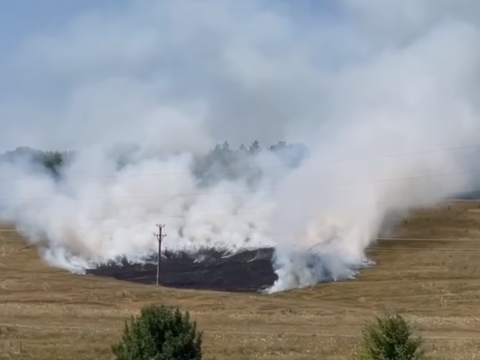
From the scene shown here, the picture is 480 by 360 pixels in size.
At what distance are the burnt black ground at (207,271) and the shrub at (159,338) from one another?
36.6 metres

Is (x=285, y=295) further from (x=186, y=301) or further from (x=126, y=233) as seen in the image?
(x=126, y=233)

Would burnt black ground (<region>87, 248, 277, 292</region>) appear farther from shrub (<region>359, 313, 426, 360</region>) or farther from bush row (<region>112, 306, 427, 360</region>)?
shrub (<region>359, 313, 426, 360</region>)

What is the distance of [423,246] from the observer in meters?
68.1

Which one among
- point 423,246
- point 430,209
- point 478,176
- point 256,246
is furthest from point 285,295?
point 478,176

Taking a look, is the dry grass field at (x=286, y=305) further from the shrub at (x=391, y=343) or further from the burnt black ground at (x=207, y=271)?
the shrub at (x=391, y=343)

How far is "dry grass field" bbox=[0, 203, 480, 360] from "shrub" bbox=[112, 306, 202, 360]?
12.9 m

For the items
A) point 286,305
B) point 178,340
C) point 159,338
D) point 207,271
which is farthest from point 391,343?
point 207,271

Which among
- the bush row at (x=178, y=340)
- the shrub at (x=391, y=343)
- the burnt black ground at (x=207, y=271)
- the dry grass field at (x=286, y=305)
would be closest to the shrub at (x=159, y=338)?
the bush row at (x=178, y=340)

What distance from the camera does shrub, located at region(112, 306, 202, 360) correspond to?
19.5 meters

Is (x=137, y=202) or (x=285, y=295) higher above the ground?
(x=137, y=202)

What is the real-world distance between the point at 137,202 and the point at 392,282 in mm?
25900

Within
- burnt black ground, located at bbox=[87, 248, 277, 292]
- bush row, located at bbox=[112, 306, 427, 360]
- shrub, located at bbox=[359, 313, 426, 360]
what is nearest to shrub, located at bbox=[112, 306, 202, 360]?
bush row, located at bbox=[112, 306, 427, 360]

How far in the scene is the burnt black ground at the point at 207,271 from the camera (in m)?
58.6

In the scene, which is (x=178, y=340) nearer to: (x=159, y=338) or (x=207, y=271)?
(x=159, y=338)
